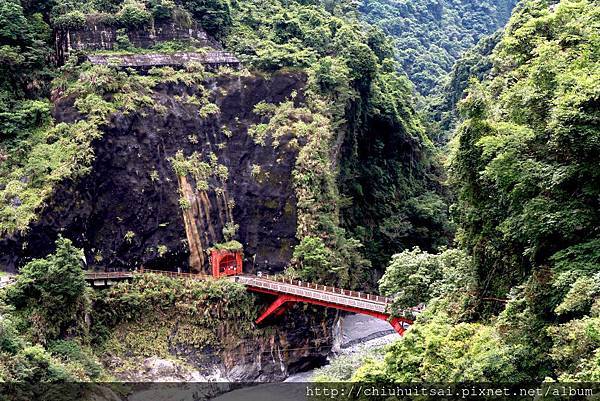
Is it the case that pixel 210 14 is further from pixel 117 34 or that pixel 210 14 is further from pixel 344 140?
pixel 344 140

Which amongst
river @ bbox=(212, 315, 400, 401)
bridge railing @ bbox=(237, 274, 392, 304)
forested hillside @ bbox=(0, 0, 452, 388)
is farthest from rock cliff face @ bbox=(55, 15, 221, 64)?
river @ bbox=(212, 315, 400, 401)

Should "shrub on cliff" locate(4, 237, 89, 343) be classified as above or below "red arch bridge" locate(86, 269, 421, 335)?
above

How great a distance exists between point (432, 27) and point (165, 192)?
63454 millimetres

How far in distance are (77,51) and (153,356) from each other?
18.2 m

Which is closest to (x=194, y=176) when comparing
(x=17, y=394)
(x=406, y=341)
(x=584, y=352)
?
(x=17, y=394)

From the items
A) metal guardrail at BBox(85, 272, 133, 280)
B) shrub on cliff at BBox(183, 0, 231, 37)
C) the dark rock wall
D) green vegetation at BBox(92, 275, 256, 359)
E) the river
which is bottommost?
the river

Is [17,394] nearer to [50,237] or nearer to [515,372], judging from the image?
[50,237]

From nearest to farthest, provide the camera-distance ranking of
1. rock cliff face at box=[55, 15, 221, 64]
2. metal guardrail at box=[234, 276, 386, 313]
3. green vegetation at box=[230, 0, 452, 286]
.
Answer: metal guardrail at box=[234, 276, 386, 313]
green vegetation at box=[230, 0, 452, 286]
rock cliff face at box=[55, 15, 221, 64]

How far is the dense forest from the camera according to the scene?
16.1 metres

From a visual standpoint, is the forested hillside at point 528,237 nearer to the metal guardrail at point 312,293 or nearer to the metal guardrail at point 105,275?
the metal guardrail at point 312,293

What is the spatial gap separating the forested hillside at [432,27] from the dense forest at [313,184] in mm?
22408

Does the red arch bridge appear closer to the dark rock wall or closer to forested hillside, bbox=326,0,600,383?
the dark rock wall

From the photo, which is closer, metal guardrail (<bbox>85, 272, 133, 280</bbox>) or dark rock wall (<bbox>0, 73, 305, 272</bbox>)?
metal guardrail (<bbox>85, 272, 133, 280</bbox>)

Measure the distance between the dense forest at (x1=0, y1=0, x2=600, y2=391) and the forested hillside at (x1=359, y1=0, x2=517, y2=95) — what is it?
22408mm
